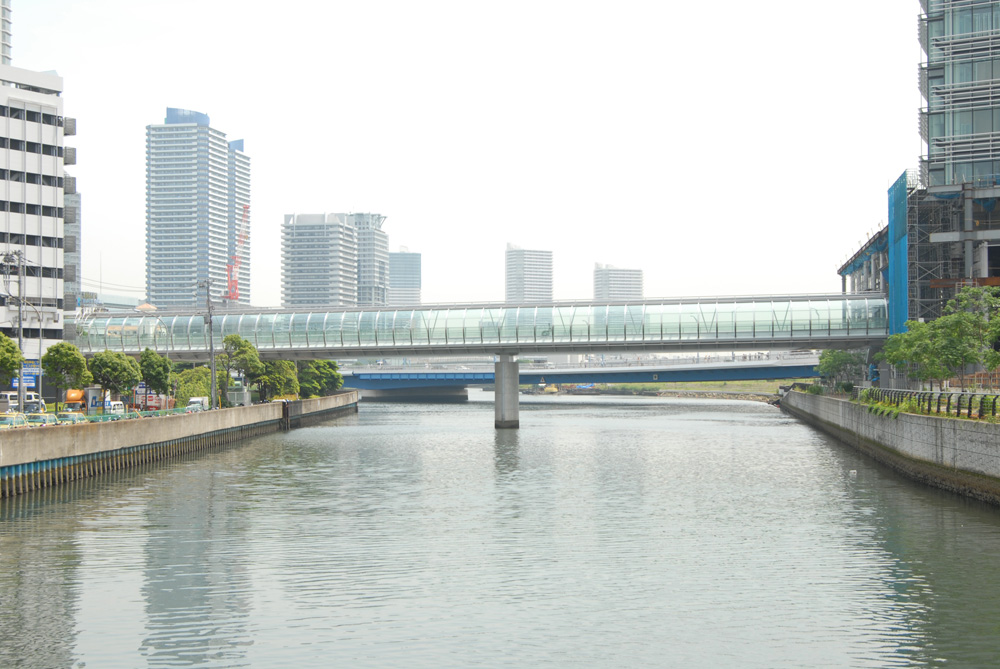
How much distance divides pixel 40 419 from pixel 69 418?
2953mm

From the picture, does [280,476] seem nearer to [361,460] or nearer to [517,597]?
[361,460]

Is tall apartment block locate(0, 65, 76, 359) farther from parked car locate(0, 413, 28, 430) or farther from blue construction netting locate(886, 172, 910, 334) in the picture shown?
blue construction netting locate(886, 172, 910, 334)

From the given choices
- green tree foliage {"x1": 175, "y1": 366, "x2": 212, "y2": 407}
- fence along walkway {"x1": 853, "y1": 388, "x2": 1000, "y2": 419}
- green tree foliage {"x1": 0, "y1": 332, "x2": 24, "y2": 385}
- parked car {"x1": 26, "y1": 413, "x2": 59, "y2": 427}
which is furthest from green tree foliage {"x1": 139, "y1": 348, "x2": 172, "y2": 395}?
fence along walkway {"x1": 853, "y1": 388, "x2": 1000, "y2": 419}

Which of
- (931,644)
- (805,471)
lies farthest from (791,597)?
(805,471)

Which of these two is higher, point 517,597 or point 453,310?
point 453,310

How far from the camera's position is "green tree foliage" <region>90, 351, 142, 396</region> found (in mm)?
80250

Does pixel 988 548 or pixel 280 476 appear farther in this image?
pixel 280 476

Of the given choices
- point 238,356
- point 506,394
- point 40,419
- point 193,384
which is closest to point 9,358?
point 40,419

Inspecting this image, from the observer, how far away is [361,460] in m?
69.0

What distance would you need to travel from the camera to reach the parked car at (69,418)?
53.6 metres

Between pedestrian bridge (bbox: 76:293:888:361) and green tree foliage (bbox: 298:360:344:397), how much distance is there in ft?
94.9

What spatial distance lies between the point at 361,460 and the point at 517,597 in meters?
43.5

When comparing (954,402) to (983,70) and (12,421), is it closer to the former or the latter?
(12,421)

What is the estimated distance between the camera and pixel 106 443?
57500 millimetres
